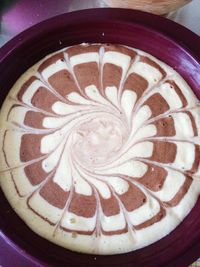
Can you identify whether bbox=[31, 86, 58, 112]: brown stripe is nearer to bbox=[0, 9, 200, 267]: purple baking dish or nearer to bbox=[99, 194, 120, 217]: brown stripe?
bbox=[0, 9, 200, 267]: purple baking dish

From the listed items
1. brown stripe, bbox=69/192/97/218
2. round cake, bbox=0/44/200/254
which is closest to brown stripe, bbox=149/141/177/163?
round cake, bbox=0/44/200/254

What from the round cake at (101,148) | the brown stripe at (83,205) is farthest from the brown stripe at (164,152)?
the brown stripe at (83,205)

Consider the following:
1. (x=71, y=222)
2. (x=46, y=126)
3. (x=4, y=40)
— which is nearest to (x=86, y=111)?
(x=46, y=126)

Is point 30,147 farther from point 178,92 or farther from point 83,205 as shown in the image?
point 178,92

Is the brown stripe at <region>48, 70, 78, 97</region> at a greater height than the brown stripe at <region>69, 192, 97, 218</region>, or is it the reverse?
the brown stripe at <region>48, 70, 78, 97</region>

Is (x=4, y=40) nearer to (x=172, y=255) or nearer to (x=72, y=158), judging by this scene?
(x=72, y=158)

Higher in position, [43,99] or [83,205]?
[43,99]

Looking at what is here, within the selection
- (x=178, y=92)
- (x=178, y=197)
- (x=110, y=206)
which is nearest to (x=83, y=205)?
(x=110, y=206)
